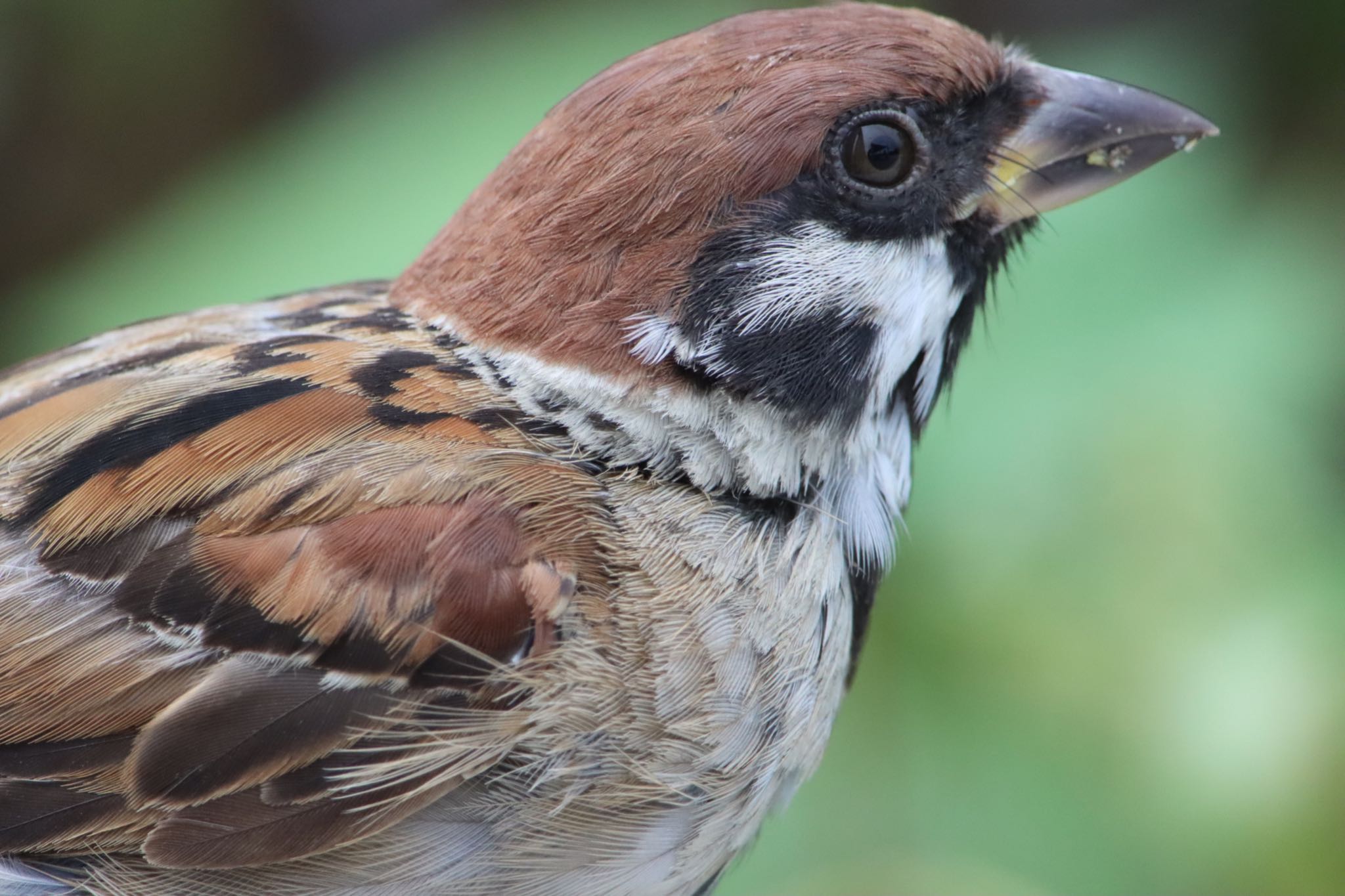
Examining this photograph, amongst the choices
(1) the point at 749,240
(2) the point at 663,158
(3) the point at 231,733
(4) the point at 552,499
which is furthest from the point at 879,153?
(3) the point at 231,733

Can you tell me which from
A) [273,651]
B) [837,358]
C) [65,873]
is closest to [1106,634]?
[837,358]

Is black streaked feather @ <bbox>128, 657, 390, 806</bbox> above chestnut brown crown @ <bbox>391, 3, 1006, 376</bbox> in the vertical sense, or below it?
below

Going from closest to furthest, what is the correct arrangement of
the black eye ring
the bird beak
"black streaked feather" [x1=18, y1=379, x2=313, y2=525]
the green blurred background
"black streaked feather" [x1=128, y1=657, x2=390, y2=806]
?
1. "black streaked feather" [x1=128, y1=657, x2=390, y2=806]
2. "black streaked feather" [x1=18, y1=379, x2=313, y2=525]
3. the black eye ring
4. the bird beak
5. the green blurred background

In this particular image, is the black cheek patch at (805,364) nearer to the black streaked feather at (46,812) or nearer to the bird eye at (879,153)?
the bird eye at (879,153)

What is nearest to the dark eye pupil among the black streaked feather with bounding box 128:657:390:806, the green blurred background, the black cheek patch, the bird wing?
the black cheek patch

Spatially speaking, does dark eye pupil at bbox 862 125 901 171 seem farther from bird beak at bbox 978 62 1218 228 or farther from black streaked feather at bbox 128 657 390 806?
black streaked feather at bbox 128 657 390 806

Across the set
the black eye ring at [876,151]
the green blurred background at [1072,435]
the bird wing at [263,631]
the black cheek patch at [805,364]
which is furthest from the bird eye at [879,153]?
the bird wing at [263,631]

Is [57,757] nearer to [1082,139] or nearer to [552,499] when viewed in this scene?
[552,499]


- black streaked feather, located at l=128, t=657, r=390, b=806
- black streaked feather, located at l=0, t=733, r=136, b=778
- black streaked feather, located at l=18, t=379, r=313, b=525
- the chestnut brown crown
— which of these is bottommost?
black streaked feather, located at l=0, t=733, r=136, b=778
